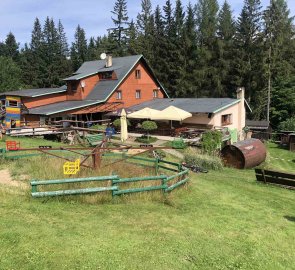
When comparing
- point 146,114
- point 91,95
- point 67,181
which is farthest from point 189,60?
point 67,181

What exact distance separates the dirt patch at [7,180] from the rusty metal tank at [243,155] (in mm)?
15895

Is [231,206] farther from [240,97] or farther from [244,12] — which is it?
[244,12]

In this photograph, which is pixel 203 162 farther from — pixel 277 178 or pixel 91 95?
pixel 91 95

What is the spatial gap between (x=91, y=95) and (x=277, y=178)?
26264 mm

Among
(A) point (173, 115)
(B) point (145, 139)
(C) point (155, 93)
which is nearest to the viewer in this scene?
(B) point (145, 139)

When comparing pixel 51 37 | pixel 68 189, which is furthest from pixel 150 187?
pixel 51 37

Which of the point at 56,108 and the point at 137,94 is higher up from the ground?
the point at 137,94

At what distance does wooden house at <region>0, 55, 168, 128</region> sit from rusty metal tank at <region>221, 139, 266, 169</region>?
15892 millimetres

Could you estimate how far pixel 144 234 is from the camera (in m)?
7.44

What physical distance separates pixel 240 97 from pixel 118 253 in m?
29.9

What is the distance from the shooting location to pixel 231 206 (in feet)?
34.4

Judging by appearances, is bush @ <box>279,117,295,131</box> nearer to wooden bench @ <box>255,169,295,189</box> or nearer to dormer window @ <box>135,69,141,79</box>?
dormer window @ <box>135,69,141,79</box>

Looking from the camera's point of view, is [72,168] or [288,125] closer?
[72,168]

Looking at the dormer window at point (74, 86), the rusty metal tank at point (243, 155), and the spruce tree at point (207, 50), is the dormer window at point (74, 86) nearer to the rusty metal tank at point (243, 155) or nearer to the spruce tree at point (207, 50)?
the rusty metal tank at point (243, 155)
